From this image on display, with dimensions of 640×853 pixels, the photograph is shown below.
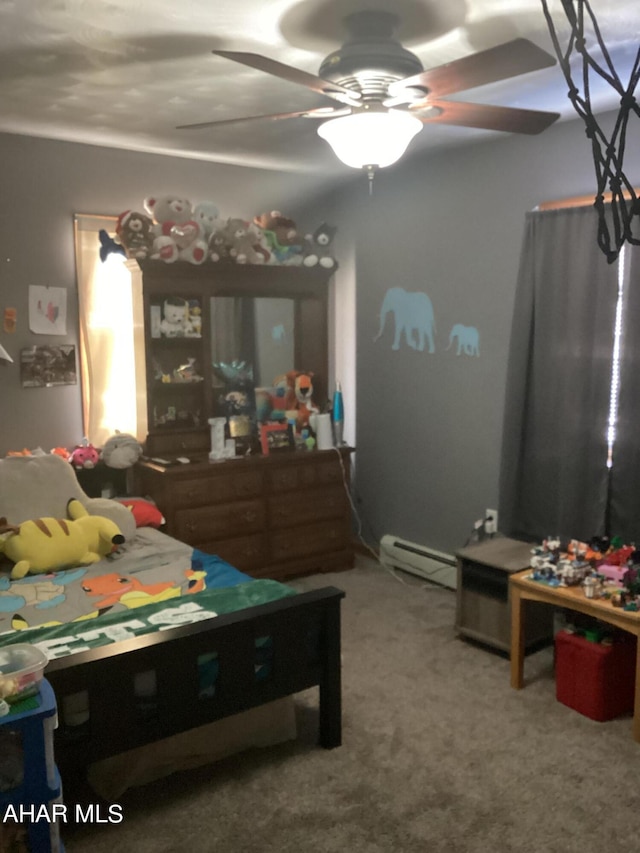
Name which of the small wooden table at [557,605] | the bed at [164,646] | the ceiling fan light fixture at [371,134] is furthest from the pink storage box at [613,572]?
the ceiling fan light fixture at [371,134]

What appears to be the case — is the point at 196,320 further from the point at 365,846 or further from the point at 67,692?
the point at 365,846

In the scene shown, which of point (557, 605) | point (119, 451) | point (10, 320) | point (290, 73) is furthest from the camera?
point (119, 451)

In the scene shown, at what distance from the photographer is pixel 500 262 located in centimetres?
361

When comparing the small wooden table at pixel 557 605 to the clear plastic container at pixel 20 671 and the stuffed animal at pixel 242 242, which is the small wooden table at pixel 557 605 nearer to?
the clear plastic container at pixel 20 671

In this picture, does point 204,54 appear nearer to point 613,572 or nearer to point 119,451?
point 119,451

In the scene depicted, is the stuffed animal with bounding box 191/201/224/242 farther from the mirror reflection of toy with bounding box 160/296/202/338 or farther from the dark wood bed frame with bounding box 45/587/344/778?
the dark wood bed frame with bounding box 45/587/344/778

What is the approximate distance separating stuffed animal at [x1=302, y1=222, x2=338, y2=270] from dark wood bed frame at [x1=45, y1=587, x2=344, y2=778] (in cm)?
226

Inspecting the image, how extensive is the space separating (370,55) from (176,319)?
1.98 metres

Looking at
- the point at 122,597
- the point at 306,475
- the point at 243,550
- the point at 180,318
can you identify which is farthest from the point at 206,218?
the point at 122,597

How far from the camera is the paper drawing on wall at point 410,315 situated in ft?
13.2

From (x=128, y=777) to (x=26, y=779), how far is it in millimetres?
592

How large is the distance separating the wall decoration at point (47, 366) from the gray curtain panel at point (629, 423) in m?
2.60

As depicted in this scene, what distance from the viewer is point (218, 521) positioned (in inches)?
148

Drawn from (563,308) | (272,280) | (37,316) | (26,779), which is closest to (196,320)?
(272,280)
